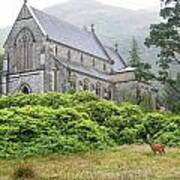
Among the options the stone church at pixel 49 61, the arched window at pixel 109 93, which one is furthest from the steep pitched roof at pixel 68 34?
the arched window at pixel 109 93

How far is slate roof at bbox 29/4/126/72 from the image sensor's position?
256ft

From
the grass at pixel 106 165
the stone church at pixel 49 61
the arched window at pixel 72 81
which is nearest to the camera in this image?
the grass at pixel 106 165

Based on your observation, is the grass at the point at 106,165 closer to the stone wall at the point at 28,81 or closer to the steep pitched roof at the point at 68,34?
the stone wall at the point at 28,81

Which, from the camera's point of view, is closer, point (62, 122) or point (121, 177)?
point (121, 177)

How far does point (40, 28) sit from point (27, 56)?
400 centimetres

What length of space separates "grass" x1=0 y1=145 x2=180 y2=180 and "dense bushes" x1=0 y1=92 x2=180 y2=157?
4.58 feet

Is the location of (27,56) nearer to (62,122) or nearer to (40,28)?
(40,28)

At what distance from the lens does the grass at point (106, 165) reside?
20.1 metres

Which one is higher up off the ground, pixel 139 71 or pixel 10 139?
pixel 139 71

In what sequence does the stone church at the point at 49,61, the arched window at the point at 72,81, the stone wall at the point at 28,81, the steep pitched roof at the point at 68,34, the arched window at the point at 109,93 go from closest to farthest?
the arched window at the point at 72,81 < the stone wall at the point at 28,81 < the stone church at the point at 49,61 < the steep pitched roof at the point at 68,34 < the arched window at the point at 109,93

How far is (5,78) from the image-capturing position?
7844 centimetres

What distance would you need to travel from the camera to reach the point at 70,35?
270 feet

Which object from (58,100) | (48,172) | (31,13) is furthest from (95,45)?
(48,172)

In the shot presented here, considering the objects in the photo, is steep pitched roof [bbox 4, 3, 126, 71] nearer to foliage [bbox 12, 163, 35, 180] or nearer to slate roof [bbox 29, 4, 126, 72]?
slate roof [bbox 29, 4, 126, 72]
